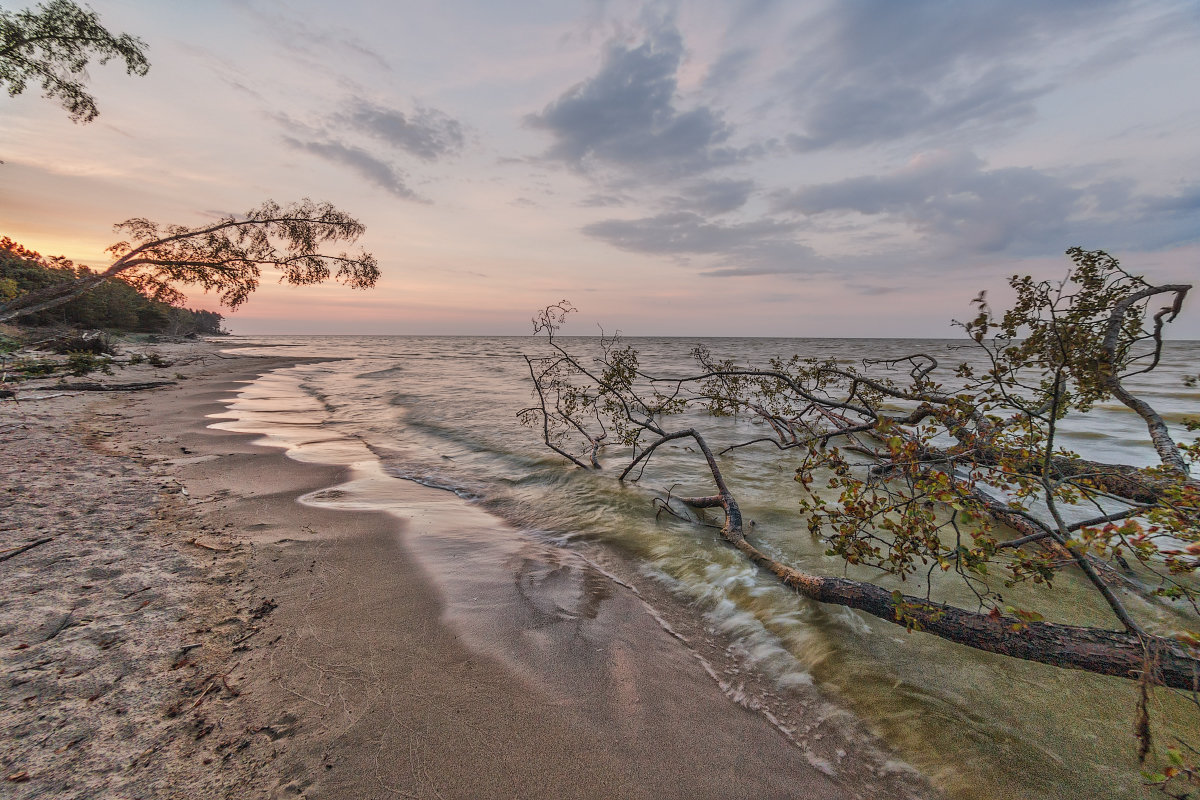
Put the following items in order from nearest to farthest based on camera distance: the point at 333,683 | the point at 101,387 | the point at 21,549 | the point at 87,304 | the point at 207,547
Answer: the point at 333,683
the point at 21,549
the point at 207,547
the point at 101,387
the point at 87,304

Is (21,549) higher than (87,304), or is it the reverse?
(87,304)

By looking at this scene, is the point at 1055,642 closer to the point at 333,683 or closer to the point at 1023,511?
the point at 1023,511

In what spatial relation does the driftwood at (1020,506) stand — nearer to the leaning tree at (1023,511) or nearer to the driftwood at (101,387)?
the leaning tree at (1023,511)

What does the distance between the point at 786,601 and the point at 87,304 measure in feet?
183

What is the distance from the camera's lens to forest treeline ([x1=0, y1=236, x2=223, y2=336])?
27.6m

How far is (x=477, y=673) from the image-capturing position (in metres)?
3.32

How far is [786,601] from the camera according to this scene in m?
4.78

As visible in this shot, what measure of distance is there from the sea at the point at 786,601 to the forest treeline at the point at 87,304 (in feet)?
36.3

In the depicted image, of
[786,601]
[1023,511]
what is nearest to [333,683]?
[786,601]

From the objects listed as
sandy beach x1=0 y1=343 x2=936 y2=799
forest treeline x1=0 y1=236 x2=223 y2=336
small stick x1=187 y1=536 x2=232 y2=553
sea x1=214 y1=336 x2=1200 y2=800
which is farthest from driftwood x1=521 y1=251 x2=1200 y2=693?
forest treeline x1=0 y1=236 x2=223 y2=336

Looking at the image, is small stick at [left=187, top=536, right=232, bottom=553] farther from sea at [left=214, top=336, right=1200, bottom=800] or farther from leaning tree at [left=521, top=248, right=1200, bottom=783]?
leaning tree at [left=521, top=248, right=1200, bottom=783]

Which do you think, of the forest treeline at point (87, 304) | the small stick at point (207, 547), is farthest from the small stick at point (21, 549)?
the forest treeline at point (87, 304)

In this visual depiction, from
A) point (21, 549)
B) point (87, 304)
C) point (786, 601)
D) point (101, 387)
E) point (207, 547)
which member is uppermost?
point (87, 304)

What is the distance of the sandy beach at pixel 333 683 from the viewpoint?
2.44 metres
